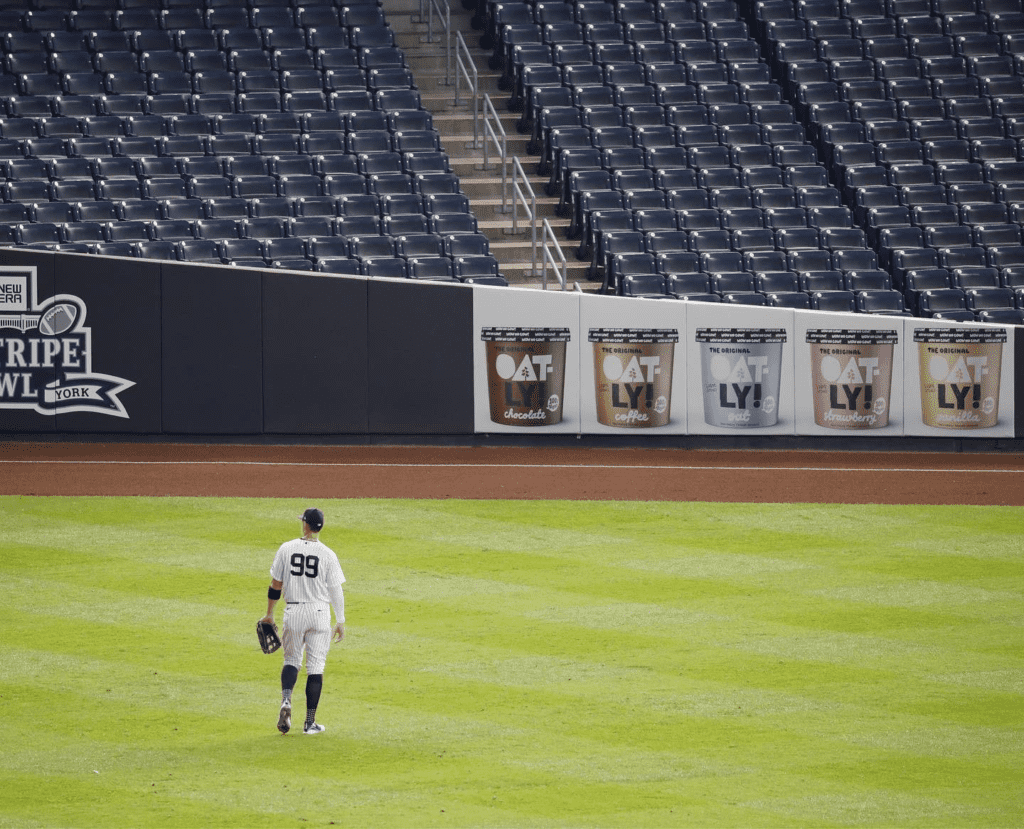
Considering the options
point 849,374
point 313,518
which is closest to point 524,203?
point 849,374

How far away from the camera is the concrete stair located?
78.4ft

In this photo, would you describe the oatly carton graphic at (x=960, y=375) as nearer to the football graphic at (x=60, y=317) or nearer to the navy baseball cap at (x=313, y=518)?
the football graphic at (x=60, y=317)

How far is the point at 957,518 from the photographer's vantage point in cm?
1677

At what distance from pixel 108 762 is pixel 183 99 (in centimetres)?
1732

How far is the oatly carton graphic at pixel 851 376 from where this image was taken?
20.4 meters

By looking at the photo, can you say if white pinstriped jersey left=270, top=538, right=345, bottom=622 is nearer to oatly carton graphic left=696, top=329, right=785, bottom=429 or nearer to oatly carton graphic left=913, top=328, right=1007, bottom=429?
oatly carton graphic left=696, top=329, right=785, bottom=429

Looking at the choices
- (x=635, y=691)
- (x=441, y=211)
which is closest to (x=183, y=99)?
(x=441, y=211)

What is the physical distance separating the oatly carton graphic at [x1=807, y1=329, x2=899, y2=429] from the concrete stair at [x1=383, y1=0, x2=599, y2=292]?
3662mm

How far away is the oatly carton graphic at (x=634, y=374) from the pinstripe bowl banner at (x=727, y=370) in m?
0.01

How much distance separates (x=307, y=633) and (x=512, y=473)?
9.72 m

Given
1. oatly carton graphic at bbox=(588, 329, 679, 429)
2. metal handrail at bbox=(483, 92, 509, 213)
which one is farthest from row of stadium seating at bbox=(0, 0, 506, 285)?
oatly carton graphic at bbox=(588, 329, 679, 429)

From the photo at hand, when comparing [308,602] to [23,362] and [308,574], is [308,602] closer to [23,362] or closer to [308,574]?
[308,574]

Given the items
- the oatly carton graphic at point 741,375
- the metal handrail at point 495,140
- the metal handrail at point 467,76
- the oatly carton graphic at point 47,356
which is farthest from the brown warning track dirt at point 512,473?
the metal handrail at point 467,76

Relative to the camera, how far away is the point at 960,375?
66.6 feet
